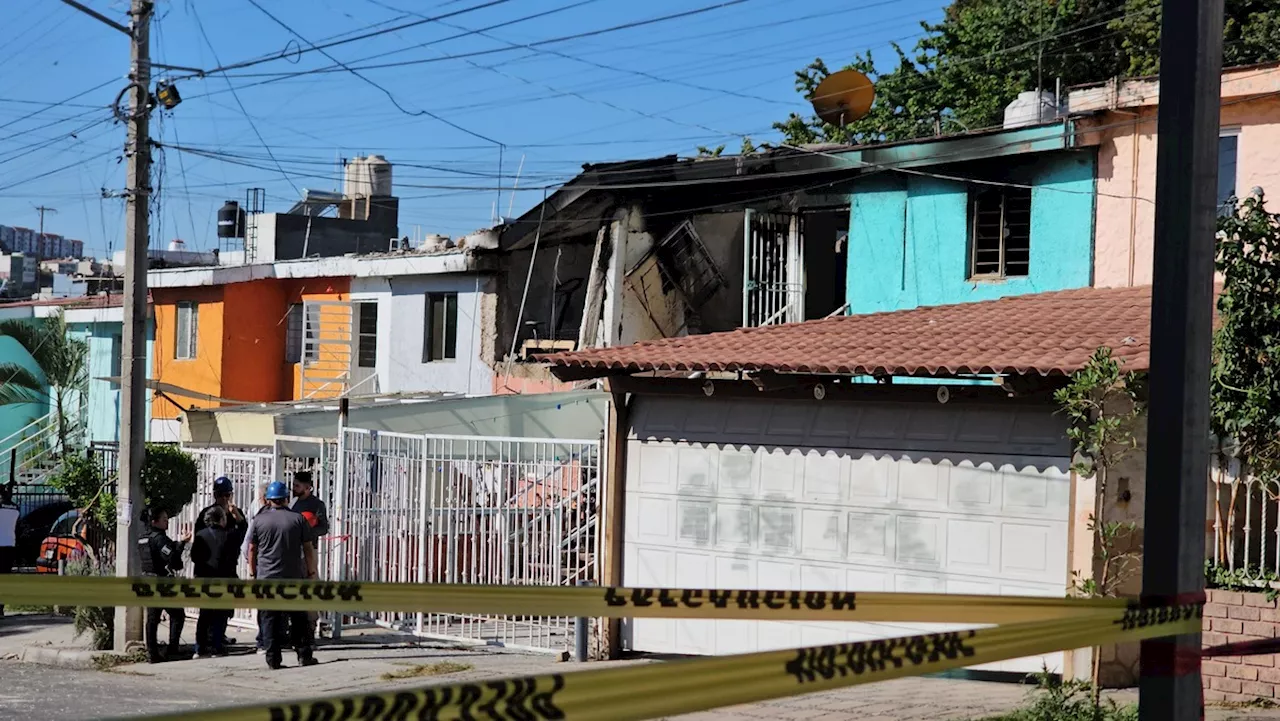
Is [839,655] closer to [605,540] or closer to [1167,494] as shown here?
[1167,494]

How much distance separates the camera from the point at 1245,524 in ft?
34.3

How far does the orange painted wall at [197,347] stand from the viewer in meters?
30.5

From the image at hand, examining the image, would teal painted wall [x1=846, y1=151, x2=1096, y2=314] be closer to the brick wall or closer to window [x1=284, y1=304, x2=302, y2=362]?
the brick wall

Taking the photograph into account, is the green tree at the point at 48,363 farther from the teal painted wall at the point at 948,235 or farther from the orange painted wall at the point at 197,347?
the teal painted wall at the point at 948,235

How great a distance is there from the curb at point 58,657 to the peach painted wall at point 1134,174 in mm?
12111

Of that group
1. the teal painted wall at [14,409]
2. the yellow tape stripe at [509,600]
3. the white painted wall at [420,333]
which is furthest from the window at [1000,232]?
the teal painted wall at [14,409]

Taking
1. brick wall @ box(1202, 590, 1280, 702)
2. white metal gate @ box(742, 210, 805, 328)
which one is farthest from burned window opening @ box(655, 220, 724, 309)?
brick wall @ box(1202, 590, 1280, 702)

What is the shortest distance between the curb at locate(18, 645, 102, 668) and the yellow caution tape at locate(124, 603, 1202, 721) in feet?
39.3

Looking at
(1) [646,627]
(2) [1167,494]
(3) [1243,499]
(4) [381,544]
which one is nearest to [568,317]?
(4) [381,544]

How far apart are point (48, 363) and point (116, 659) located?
20.3 metres

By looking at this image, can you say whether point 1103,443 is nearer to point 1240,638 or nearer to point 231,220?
point 1240,638

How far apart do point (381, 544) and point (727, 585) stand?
13.0ft

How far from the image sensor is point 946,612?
17.4 ft

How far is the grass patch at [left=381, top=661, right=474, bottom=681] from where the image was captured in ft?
42.2
